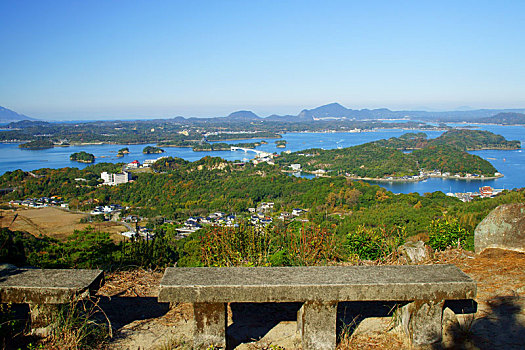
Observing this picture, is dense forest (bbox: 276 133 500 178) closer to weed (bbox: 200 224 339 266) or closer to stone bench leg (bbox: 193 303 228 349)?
weed (bbox: 200 224 339 266)

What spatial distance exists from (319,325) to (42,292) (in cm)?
157

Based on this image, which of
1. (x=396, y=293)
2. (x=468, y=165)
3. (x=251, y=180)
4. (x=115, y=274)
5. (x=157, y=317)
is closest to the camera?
(x=396, y=293)

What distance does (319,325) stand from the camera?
211cm

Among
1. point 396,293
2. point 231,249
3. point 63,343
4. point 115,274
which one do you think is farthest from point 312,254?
point 63,343

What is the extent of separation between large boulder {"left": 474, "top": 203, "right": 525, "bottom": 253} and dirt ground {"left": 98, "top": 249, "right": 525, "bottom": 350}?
630 millimetres

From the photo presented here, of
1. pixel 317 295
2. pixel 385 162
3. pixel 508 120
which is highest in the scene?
pixel 508 120

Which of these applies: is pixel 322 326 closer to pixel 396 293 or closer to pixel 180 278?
pixel 396 293

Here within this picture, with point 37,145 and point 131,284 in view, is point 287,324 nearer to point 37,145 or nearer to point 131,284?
point 131,284

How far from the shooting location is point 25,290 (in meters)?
2.15

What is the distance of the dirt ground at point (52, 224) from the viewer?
51.5ft

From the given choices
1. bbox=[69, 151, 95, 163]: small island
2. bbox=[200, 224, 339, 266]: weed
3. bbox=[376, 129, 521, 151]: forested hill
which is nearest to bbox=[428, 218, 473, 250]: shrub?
bbox=[200, 224, 339, 266]: weed

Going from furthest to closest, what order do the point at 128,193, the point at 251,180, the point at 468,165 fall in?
the point at 468,165 < the point at 251,180 < the point at 128,193

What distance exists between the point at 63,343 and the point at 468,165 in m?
45.0

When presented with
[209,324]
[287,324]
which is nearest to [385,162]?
[287,324]
